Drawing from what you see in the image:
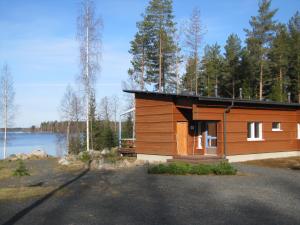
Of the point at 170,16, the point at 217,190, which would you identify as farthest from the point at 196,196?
the point at 170,16

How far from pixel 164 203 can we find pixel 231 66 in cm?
4229

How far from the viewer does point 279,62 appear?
43.4 m

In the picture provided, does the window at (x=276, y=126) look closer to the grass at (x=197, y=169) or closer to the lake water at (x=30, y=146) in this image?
the grass at (x=197, y=169)

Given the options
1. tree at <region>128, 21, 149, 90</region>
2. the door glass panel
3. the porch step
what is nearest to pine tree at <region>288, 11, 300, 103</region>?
tree at <region>128, 21, 149, 90</region>

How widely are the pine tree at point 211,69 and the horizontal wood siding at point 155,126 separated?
2926 cm

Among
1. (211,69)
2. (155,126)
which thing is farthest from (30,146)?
(155,126)

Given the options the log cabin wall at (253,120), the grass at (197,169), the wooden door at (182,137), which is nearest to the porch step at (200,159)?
the wooden door at (182,137)

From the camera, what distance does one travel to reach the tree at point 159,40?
38625mm

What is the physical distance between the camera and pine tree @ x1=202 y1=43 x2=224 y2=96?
50781 mm

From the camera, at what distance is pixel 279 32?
4522 centimetres

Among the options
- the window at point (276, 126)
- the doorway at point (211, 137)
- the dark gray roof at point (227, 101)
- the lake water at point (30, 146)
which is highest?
the dark gray roof at point (227, 101)

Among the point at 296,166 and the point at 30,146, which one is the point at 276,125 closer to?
the point at 296,166

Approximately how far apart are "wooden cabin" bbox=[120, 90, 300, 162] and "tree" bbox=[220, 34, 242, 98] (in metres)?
25.8

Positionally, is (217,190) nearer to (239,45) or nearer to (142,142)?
(142,142)
